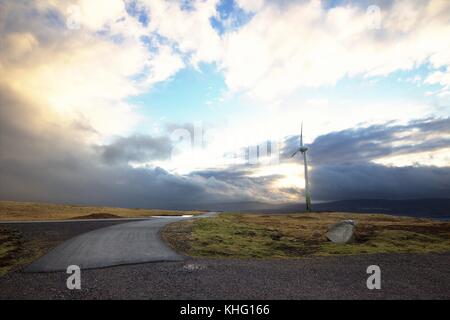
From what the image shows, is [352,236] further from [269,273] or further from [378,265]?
[269,273]

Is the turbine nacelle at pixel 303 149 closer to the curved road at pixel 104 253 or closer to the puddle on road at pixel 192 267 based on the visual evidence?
the curved road at pixel 104 253

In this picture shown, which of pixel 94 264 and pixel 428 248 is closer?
pixel 94 264

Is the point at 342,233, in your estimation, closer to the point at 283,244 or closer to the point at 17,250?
the point at 283,244

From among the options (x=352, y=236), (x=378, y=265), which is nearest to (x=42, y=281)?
(x=378, y=265)

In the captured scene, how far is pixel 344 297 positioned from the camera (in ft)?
40.3

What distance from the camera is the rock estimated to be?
88.7 feet

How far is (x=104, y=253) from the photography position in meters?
19.8

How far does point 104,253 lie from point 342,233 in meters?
20.1

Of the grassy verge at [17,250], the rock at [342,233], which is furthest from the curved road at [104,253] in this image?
the rock at [342,233]

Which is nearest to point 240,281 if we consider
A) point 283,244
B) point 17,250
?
point 283,244

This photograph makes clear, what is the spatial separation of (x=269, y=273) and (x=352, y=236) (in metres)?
14.7

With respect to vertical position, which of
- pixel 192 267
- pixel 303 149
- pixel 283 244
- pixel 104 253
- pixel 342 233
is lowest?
pixel 283 244
